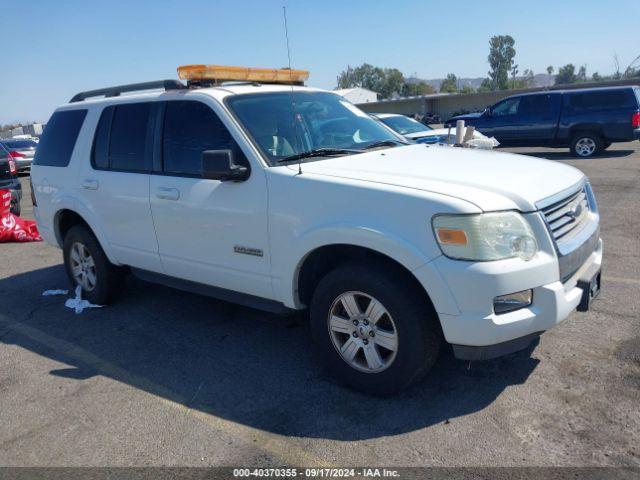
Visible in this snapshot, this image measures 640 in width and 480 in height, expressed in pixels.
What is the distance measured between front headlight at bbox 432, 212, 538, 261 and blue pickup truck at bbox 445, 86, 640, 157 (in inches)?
561

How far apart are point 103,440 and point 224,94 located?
2.59m

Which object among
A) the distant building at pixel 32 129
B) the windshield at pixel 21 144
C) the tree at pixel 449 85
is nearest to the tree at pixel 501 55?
the tree at pixel 449 85

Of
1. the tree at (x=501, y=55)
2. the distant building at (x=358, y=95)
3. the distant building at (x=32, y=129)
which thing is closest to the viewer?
the distant building at (x=358, y=95)

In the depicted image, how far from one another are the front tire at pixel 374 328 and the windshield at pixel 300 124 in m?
1.07

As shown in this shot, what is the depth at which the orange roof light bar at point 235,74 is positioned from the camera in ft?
15.5

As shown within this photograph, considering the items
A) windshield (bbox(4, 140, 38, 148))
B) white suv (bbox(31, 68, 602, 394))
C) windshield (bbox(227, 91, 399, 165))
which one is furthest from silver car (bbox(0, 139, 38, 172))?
windshield (bbox(227, 91, 399, 165))

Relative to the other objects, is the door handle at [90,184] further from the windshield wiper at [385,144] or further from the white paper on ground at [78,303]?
the windshield wiper at [385,144]

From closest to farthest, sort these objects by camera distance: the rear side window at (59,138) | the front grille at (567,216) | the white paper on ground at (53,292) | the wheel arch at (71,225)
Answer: the front grille at (567,216) < the wheel arch at (71,225) < the rear side window at (59,138) < the white paper on ground at (53,292)

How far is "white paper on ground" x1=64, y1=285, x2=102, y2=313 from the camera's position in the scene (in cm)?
580

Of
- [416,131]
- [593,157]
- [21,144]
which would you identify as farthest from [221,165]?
[21,144]

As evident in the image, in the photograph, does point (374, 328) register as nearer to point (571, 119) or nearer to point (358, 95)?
point (571, 119)

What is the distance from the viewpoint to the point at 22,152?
79.3 ft

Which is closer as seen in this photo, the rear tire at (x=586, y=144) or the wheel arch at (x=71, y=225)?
the wheel arch at (x=71, y=225)

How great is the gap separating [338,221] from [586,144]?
1462cm
